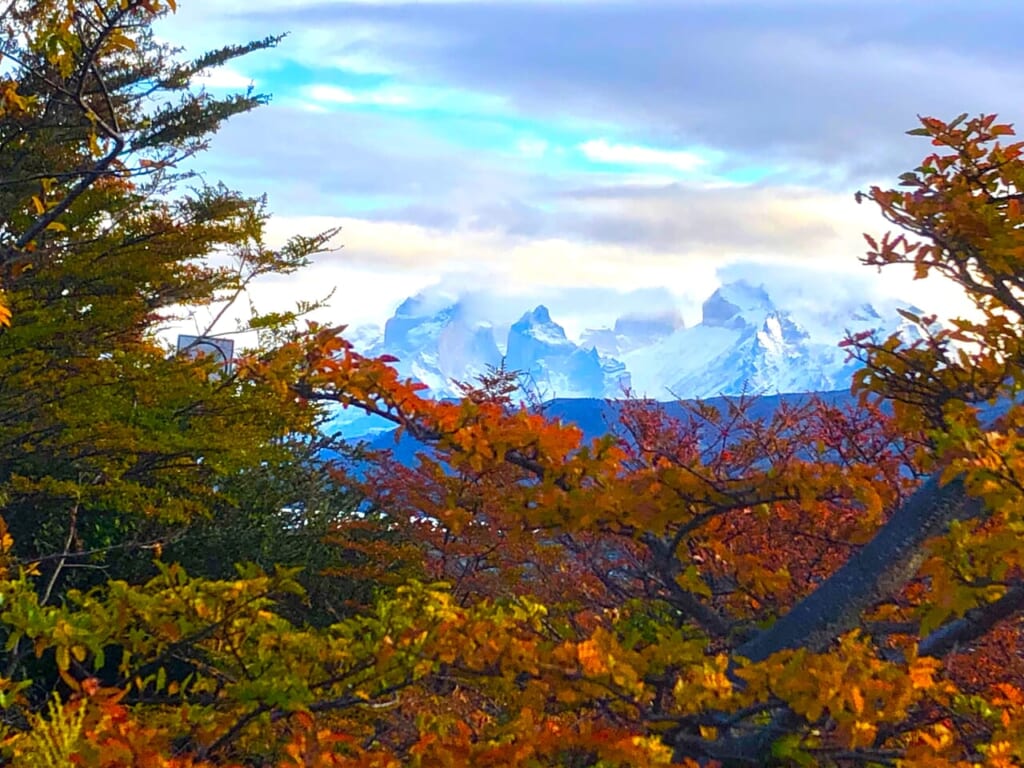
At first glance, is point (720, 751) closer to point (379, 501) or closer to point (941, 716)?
point (941, 716)

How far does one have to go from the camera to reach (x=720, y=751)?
2.99 m

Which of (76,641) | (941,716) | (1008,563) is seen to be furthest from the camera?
(941,716)

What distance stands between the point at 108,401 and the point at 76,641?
8840 millimetres

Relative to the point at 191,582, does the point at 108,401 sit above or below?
above

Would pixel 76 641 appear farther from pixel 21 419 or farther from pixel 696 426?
pixel 21 419

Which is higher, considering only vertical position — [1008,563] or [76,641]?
[1008,563]

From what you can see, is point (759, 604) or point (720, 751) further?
point (759, 604)

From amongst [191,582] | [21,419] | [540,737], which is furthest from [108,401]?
[540,737]

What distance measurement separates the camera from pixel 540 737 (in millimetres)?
2791

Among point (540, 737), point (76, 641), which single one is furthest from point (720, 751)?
point (76, 641)

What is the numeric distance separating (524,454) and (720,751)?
103 centimetres

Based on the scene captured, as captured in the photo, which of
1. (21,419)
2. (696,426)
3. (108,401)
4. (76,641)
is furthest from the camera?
(21,419)

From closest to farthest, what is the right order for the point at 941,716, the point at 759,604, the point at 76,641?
the point at 76,641 < the point at 941,716 < the point at 759,604

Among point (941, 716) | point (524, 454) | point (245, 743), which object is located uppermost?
point (524, 454)
